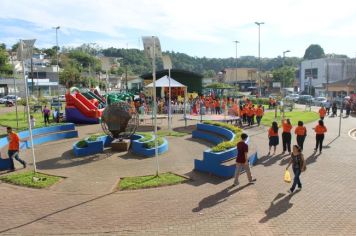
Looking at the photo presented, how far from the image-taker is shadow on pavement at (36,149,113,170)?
47.1 ft

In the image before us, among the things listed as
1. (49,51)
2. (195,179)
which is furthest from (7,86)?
(49,51)

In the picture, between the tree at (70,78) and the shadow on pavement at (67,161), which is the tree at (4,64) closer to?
the tree at (70,78)

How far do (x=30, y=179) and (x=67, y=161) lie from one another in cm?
298

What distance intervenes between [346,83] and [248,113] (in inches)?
1502

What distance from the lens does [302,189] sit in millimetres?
10844

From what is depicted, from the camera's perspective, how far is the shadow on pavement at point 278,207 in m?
8.84

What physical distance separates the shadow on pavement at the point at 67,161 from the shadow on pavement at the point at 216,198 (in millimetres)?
6471

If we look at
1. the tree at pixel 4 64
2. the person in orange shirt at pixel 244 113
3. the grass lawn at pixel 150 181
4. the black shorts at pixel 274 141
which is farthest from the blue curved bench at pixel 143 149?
the tree at pixel 4 64

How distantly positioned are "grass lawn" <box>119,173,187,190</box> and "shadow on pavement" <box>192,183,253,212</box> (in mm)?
1616

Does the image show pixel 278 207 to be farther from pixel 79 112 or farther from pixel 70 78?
pixel 70 78

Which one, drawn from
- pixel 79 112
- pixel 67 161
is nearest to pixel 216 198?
pixel 67 161

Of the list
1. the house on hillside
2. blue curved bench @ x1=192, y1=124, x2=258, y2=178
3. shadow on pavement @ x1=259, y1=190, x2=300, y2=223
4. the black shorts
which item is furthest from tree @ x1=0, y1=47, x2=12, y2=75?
shadow on pavement @ x1=259, y1=190, x2=300, y2=223

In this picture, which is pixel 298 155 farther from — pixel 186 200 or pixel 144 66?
pixel 144 66

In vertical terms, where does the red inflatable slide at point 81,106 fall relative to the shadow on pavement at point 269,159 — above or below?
above
